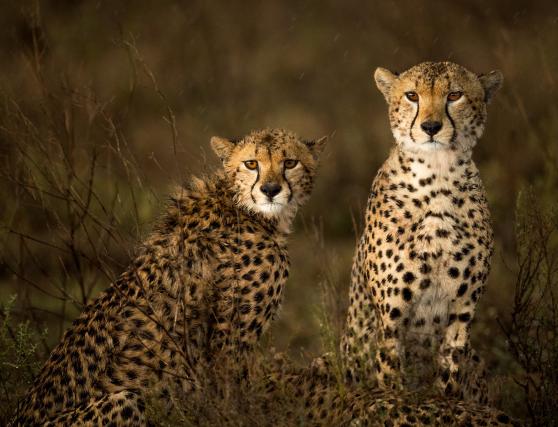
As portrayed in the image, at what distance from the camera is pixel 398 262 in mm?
4070

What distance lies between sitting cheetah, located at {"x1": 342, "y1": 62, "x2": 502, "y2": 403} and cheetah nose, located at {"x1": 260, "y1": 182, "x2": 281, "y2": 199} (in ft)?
1.64

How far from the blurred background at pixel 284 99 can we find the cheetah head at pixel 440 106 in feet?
3.54

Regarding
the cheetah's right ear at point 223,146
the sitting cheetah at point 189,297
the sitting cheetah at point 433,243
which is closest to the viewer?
the sitting cheetah at point 189,297

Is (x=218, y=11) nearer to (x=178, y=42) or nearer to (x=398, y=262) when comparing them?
(x=178, y=42)

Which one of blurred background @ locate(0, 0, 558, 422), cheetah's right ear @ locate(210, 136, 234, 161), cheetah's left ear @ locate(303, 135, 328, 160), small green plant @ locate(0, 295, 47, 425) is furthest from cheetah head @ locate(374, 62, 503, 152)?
small green plant @ locate(0, 295, 47, 425)

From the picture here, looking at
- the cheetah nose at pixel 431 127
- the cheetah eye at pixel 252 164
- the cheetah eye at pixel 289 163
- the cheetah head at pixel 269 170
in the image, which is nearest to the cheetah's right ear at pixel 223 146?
the cheetah head at pixel 269 170

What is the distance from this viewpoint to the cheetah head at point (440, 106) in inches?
153

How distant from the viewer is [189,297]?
3805 mm

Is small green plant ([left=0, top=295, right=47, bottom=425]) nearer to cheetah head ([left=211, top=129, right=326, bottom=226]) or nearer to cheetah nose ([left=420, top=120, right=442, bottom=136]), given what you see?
cheetah head ([left=211, top=129, right=326, bottom=226])

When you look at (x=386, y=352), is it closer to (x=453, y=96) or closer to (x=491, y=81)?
(x=453, y=96)

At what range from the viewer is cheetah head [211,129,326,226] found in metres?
3.99

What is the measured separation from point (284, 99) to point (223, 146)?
232 inches

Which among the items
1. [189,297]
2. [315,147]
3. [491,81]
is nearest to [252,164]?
[315,147]

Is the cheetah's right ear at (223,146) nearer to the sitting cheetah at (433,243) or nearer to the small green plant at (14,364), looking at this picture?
the sitting cheetah at (433,243)
